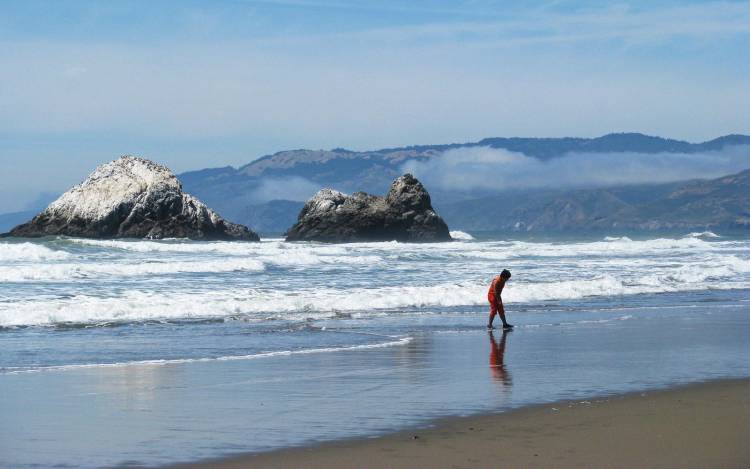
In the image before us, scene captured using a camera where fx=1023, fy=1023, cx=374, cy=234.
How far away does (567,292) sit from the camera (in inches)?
1044

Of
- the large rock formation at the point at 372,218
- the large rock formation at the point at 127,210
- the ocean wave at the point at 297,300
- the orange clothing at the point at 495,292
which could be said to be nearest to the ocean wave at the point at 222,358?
the orange clothing at the point at 495,292

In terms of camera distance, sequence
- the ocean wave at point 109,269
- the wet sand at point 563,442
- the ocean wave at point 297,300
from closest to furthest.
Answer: the wet sand at point 563,442, the ocean wave at point 297,300, the ocean wave at point 109,269

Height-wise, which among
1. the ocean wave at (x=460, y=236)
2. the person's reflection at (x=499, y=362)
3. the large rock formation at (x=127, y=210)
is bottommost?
the person's reflection at (x=499, y=362)

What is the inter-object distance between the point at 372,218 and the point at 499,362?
63.2 m

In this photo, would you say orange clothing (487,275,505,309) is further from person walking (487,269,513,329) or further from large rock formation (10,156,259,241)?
large rock formation (10,156,259,241)

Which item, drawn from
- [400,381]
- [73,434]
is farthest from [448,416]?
[73,434]

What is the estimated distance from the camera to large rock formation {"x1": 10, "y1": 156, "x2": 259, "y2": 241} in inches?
2547

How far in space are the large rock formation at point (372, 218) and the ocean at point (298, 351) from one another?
44578 millimetres

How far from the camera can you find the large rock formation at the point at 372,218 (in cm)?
7588

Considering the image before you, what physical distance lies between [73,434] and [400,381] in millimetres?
4113

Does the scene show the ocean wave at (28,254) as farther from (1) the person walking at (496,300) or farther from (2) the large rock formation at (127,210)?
(2) the large rock formation at (127,210)

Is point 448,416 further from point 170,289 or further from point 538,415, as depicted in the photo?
point 170,289

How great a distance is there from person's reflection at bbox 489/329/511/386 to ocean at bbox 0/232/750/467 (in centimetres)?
3

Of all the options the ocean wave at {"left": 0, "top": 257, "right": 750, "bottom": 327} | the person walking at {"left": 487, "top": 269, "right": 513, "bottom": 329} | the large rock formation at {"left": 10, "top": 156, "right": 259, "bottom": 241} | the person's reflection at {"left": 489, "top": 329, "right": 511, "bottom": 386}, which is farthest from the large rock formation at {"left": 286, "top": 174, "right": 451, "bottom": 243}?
the person's reflection at {"left": 489, "top": 329, "right": 511, "bottom": 386}
